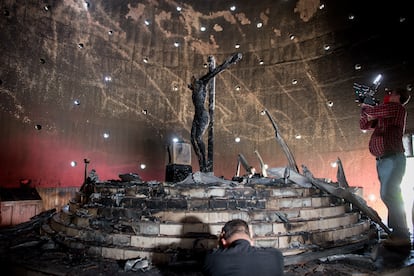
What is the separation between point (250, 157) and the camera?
11.0m

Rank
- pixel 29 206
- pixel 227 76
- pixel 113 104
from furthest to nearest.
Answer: pixel 227 76, pixel 113 104, pixel 29 206

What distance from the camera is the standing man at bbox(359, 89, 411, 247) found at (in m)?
3.83

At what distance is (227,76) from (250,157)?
11.2ft

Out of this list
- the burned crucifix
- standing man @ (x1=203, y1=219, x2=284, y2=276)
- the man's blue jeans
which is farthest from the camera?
the burned crucifix

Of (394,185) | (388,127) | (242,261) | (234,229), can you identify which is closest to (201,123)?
(388,127)

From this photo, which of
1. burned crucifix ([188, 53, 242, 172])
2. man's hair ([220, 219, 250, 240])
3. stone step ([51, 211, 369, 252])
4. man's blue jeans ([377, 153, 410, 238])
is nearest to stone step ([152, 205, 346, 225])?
stone step ([51, 211, 369, 252])

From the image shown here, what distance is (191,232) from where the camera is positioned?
3977 mm

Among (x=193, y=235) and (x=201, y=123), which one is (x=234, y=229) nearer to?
(x=193, y=235)

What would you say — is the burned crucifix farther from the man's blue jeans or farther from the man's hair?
the man's hair

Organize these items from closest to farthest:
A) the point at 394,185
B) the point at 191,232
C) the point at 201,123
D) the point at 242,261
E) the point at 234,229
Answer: the point at 242,261 < the point at 234,229 < the point at 394,185 < the point at 191,232 < the point at 201,123

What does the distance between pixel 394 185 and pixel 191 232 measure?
2.84 meters

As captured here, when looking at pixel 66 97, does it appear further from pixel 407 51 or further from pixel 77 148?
pixel 407 51

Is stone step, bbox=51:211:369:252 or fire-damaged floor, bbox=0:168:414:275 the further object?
stone step, bbox=51:211:369:252

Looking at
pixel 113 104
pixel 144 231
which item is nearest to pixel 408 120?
pixel 144 231
